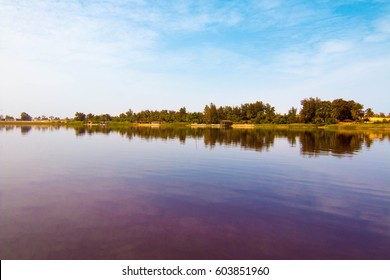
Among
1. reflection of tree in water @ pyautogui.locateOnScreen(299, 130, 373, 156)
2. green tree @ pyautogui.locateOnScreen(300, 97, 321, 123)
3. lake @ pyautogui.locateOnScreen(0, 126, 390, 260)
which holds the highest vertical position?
green tree @ pyautogui.locateOnScreen(300, 97, 321, 123)

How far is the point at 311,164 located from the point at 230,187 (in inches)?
533

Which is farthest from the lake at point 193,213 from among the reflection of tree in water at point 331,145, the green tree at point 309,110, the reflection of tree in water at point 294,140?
the green tree at point 309,110

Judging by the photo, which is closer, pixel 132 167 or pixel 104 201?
pixel 104 201

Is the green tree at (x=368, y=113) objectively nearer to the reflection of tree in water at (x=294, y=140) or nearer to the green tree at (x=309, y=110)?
the green tree at (x=309, y=110)

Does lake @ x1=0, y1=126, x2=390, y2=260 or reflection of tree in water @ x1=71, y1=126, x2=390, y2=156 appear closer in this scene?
lake @ x1=0, y1=126, x2=390, y2=260

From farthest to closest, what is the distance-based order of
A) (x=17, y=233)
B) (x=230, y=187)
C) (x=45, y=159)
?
(x=45, y=159) → (x=230, y=187) → (x=17, y=233)

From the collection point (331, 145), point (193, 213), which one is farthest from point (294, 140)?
point (193, 213)

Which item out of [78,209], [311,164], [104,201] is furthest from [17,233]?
[311,164]

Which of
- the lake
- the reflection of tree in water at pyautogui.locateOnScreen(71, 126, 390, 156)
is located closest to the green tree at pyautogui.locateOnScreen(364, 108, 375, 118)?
the reflection of tree in water at pyautogui.locateOnScreen(71, 126, 390, 156)

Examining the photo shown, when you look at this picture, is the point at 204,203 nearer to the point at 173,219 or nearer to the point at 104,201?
the point at 173,219

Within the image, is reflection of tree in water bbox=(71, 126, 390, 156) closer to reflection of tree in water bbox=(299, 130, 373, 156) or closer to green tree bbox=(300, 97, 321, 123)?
reflection of tree in water bbox=(299, 130, 373, 156)

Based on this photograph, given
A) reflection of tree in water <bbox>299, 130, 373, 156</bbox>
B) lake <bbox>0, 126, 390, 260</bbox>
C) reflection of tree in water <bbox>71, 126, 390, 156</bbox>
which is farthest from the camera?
reflection of tree in water <bbox>71, 126, 390, 156</bbox>

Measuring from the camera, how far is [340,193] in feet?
56.2

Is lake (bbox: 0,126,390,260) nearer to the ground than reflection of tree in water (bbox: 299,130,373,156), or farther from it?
nearer to the ground
